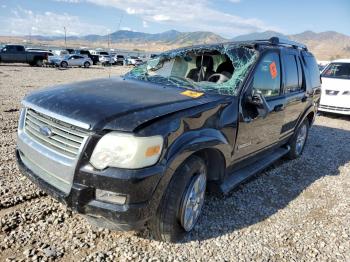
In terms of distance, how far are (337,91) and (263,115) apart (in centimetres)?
780

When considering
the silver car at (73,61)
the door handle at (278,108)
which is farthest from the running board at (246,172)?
the silver car at (73,61)

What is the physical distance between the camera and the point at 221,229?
3.45m

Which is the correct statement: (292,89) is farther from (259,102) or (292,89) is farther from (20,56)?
(20,56)

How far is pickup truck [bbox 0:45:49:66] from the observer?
28.0m

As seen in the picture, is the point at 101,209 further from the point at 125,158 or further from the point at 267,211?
the point at 267,211

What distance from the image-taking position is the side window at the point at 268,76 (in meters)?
3.90

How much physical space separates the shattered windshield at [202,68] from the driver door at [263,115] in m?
0.19

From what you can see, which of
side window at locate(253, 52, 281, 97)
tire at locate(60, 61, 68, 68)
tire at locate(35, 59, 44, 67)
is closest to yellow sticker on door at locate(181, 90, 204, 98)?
side window at locate(253, 52, 281, 97)

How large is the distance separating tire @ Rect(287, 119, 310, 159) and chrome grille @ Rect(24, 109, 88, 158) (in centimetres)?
416

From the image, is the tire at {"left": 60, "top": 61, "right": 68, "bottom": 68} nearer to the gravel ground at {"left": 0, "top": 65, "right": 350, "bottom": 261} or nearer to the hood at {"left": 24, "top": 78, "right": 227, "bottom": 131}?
the gravel ground at {"left": 0, "top": 65, "right": 350, "bottom": 261}

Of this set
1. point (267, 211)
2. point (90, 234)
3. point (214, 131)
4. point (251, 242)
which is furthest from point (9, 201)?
point (267, 211)

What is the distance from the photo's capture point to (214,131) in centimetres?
316

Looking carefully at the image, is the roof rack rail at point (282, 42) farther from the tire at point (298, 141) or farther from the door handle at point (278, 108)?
the tire at point (298, 141)

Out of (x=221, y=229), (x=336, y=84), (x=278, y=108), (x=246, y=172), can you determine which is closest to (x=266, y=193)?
(x=246, y=172)
